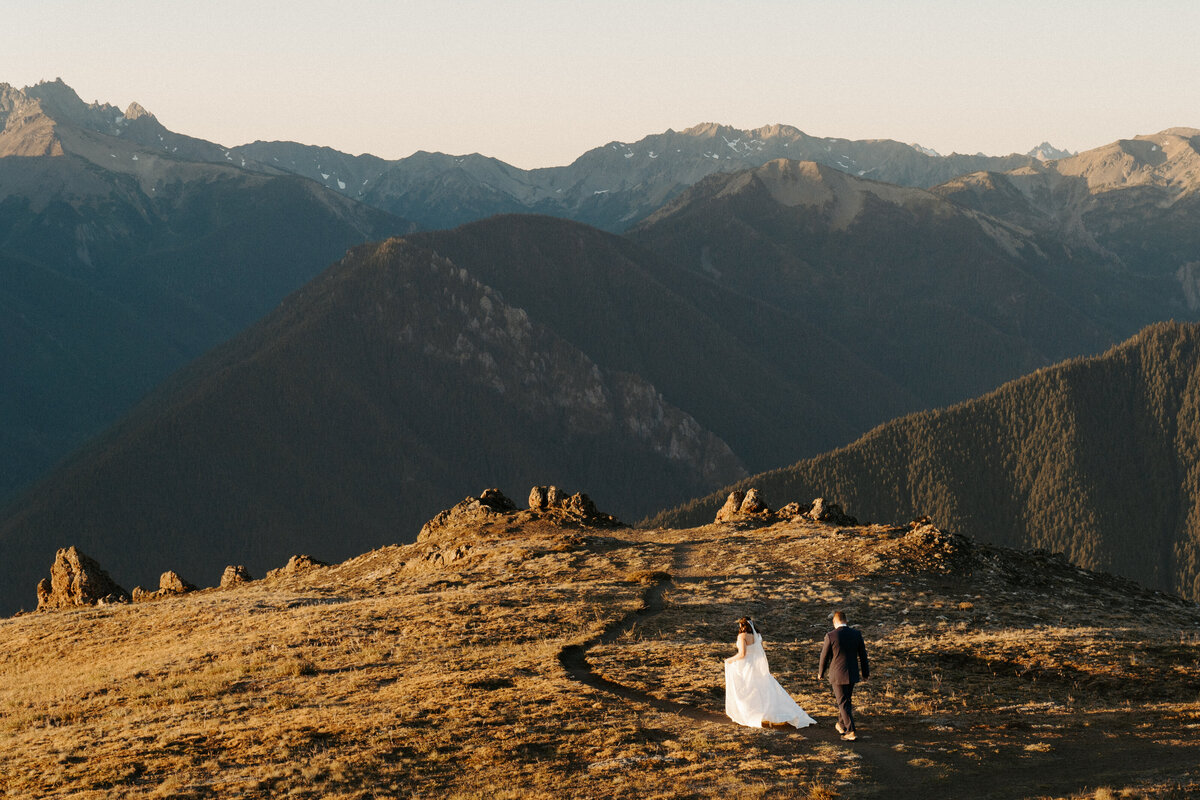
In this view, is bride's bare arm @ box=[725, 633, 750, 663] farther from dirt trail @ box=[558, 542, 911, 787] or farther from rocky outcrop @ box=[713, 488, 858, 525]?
rocky outcrop @ box=[713, 488, 858, 525]

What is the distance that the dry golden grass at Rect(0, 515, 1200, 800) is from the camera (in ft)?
114

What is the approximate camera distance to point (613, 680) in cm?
4641

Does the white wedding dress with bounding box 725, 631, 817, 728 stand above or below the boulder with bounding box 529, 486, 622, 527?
below

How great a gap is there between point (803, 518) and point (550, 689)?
4594cm

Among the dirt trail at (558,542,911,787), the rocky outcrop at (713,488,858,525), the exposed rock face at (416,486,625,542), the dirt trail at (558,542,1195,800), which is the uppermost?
the exposed rock face at (416,486,625,542)

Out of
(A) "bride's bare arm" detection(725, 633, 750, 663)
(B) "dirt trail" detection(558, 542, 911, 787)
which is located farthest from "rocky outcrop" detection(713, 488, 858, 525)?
(A) "bride's bare arm" detection(725, 633, 750, 663)

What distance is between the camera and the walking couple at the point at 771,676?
127 ft

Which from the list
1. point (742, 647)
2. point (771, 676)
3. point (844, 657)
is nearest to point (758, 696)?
point (771, 676)

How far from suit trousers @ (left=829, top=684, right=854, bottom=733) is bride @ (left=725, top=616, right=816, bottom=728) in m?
1.85

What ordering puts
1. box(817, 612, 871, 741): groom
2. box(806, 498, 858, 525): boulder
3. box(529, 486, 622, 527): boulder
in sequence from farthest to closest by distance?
Result: box(529, 486, 622, 527): boulder, box(806, 498, 858, 525): boulder, box(817, 612, 871, 741): groom

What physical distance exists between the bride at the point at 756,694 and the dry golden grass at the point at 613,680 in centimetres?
78

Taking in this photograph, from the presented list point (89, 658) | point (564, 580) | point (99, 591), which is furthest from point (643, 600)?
point (99, 591)

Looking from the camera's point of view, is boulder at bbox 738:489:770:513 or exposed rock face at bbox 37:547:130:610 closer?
boulder at bbox 738:489:770:513

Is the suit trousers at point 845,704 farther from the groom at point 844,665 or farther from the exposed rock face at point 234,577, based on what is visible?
the exposed rock face at point 234,577
